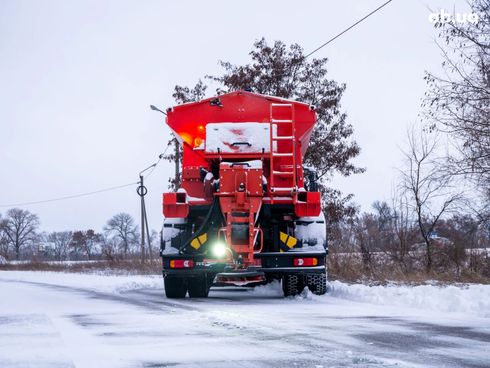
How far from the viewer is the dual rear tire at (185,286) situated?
1254cm

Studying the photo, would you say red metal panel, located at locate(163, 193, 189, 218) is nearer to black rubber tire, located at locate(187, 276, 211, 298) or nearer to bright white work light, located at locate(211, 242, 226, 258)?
bright white work light, located at locate(211, 242, 226, 258)

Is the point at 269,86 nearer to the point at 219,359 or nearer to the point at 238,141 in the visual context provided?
the point at 238,141

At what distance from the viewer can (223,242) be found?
36.8 ft

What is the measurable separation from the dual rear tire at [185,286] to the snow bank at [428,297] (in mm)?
2404

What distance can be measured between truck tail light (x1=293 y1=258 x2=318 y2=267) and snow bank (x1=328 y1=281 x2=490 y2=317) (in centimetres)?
104

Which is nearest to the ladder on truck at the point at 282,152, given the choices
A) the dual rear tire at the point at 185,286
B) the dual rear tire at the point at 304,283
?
the dual rear tire at the point at 304,283

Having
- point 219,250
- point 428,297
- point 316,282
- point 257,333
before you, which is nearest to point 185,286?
point 219,250

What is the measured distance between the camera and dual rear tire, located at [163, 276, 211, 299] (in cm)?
1254

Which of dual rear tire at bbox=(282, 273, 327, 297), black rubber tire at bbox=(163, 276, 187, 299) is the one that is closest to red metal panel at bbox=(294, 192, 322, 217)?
dual rear tire at bbox=(282, 273, 327, 297)

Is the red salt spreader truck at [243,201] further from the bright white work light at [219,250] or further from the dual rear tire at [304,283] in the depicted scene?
the dual rear tire at [304,283]

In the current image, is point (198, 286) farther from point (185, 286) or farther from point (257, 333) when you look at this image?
point (257, 333)

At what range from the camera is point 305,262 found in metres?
11.6

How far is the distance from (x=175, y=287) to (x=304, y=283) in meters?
2.35

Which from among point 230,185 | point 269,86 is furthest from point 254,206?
point 269,86
